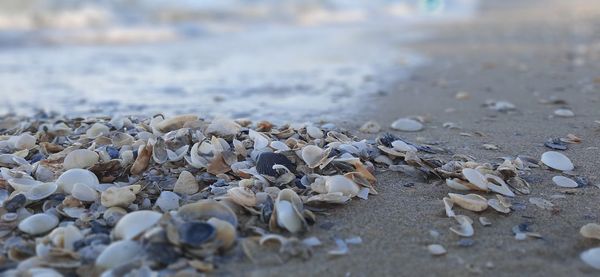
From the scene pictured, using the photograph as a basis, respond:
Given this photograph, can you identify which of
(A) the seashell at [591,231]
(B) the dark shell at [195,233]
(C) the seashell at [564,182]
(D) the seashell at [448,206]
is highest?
(B) the dark shell at [195,233]

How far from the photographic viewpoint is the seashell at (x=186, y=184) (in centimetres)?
201

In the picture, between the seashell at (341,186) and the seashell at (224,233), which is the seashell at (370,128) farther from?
the seashell at (224,233)

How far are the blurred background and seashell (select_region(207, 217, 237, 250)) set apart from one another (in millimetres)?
2168

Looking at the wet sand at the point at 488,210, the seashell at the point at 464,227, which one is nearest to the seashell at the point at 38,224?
the wet sand at the point at 488,210

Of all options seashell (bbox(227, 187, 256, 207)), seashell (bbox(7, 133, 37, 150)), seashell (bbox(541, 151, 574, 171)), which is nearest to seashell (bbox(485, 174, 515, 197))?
seashell (bbox(541, 151, 574, 171))

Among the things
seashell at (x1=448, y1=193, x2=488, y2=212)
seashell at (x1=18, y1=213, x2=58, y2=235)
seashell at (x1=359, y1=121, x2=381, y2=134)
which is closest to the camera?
seashell at (x1=18, y1=213, x2=58, y2=235)

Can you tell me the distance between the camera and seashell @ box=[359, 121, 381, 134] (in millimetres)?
3110

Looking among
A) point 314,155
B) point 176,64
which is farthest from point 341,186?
point 176,64

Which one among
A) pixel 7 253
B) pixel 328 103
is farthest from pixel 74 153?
pixel 328 103

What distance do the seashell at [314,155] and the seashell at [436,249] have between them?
58cm

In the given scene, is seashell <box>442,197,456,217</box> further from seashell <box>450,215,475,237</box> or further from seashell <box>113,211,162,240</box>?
seashell <box>113,211,162,240</box>

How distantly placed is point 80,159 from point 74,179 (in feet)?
0.66

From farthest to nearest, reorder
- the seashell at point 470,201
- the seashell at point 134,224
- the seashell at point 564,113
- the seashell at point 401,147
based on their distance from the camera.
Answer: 1. the seashell at point 564,113
2. the seashell at point 401,147
3. the seashell at point 470,201
4. the seashell at point 134,224

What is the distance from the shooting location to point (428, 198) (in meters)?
1.98
